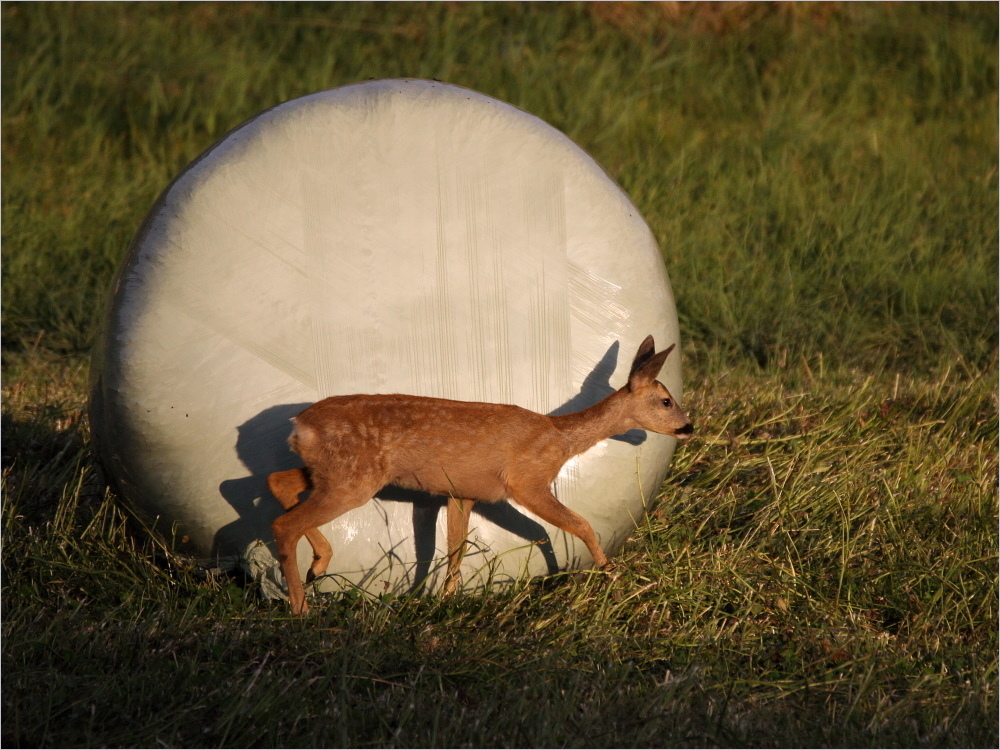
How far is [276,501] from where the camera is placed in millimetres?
3498

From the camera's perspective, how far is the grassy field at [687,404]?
3.17 m

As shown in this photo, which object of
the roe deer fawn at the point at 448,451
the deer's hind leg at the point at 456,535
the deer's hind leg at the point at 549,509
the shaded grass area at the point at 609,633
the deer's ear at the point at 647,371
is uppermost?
the deer's ear at the point at 647,371

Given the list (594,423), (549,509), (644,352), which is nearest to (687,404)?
(644,352)

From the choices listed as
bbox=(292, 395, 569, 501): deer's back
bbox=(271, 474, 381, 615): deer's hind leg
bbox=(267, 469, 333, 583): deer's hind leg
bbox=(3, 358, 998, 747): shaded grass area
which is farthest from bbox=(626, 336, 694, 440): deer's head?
bbox=(267, 469, 333, 583): deer's hind leg

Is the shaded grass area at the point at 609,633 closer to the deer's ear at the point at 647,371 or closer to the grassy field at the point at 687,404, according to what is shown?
the grassy field at the point at 687,404

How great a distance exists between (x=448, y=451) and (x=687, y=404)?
203 centimetres

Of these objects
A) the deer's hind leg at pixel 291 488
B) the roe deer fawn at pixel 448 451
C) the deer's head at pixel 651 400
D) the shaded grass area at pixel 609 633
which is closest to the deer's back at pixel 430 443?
the roe deer fawn at pixel 448 451

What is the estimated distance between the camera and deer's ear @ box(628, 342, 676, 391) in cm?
352

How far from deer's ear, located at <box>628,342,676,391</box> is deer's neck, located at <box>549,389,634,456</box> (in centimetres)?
5

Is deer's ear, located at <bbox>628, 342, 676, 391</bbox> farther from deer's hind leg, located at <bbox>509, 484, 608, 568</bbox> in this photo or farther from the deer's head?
deer's hind leg, located at <bbox>509, 484, 608, 568</bbox>

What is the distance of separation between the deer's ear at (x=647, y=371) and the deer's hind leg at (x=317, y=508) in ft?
2.83

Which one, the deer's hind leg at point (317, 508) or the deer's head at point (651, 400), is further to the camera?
the deer's head at point (651, 400)

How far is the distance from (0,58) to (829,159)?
5.61 m

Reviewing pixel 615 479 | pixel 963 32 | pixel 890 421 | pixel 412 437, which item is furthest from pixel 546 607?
pixel 963 32
